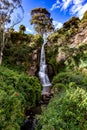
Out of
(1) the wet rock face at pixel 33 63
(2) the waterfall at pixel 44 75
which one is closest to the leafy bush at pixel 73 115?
(2) the waterfall at pixel 44 75

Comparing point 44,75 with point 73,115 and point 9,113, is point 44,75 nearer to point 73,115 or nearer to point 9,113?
point 9,113

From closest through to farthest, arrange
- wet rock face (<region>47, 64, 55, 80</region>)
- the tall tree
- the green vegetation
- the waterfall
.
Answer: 1. the green vegetation
2. the waterfall
3. wet rock face (<region>47, 64, 55, 80</region>)
4. the tall tree

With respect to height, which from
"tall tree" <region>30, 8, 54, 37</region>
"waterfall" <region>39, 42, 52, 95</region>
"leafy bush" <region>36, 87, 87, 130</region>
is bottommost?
"leafy bush" <region>36, 87, 87, 130</region>

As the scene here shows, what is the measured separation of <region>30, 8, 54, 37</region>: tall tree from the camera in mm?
33031

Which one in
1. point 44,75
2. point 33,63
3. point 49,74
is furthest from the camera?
point 49,74

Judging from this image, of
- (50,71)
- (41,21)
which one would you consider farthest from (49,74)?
(41,21)

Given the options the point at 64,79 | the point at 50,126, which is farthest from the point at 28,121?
the point at 64,79

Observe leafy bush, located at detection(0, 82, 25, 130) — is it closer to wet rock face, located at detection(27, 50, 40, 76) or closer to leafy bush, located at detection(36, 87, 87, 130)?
leafy bush, located at detection(36, 87, 87, 130)

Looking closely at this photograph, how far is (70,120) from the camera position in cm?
712

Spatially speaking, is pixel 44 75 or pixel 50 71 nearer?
pixel 44 75

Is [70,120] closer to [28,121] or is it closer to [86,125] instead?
[86,125]

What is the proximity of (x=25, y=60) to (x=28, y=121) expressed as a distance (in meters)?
11.3

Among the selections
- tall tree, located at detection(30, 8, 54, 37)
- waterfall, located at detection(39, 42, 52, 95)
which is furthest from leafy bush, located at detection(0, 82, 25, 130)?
tall tree, located at detection(30, 8, 54, 37)

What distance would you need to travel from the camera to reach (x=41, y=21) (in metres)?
33.9
